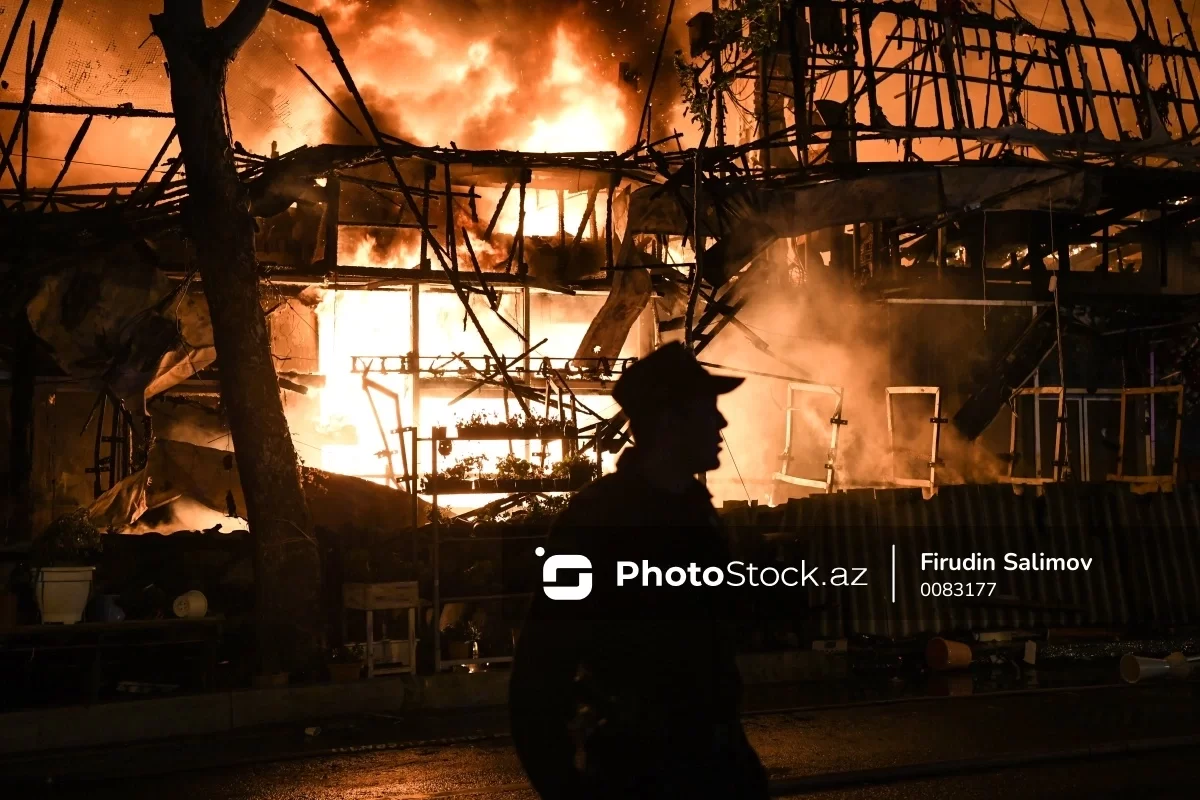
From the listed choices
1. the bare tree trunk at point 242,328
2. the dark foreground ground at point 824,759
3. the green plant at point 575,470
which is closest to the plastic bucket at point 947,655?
the dark foreground ground at point 824,759

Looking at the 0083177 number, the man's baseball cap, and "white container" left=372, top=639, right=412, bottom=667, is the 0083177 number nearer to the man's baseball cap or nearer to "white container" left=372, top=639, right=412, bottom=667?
"white container" left=372, top=639, right=412, bottom=667

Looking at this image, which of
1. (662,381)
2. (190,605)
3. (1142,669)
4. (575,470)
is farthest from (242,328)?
(1142,669)

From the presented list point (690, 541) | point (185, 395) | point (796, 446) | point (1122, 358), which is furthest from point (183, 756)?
point (1122, 358)

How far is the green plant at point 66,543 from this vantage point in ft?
33.7

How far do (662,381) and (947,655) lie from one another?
10325mm

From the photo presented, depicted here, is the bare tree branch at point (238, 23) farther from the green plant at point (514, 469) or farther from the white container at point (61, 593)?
the white container at point (61, 593)

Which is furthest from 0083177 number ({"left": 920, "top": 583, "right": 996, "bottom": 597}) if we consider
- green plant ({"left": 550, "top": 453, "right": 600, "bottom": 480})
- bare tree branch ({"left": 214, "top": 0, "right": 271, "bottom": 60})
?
bare tree branch ({"left": 214, "top": 0, "right": 271, "bottom": 60})

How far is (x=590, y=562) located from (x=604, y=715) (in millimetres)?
381

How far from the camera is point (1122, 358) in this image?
18.8 metres

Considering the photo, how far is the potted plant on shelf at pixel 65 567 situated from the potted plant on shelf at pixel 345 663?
2.39 meters

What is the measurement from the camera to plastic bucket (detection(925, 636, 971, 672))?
1220 centimetres

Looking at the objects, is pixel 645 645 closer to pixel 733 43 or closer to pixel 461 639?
pixel 461 639

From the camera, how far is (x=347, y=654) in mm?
10977

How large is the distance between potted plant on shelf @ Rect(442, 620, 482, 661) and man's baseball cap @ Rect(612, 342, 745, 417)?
868cm
